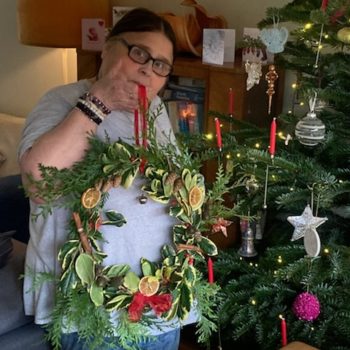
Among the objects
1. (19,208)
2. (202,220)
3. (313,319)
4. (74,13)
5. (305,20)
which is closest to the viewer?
(202,220)

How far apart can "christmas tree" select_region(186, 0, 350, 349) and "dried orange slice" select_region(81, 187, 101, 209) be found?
12.6 inches

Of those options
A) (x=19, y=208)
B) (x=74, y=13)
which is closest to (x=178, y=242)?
(x=19, y=208)

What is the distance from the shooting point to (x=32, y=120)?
105 cm

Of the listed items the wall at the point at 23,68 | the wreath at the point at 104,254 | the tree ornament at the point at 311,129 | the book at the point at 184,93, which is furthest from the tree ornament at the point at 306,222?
the wall at the point at 23,68

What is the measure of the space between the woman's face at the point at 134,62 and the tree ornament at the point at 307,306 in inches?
24.8

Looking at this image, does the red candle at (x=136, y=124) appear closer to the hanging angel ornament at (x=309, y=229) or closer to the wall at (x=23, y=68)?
the hanging angel ornament at (x=309, y=229)

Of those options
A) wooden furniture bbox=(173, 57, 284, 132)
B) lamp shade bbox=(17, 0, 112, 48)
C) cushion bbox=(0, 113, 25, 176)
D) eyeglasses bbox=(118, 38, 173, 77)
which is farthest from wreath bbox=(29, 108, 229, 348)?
cushion bbox=(0, 113, 25, 176)

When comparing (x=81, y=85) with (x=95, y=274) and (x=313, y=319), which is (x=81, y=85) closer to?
(x=95, y=274)

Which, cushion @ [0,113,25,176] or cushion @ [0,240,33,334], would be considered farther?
cushion @ [0,113,25,176]

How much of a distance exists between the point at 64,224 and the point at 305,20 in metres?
0.74

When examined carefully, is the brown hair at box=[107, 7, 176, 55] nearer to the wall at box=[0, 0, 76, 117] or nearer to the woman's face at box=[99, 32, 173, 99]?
the woman's face at box=[99, 32, 173, 99]

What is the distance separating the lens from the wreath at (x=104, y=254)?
100 cm

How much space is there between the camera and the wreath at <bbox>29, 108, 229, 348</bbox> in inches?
39.4

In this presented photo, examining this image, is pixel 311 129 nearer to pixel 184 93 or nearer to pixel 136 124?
pixel 136 124
